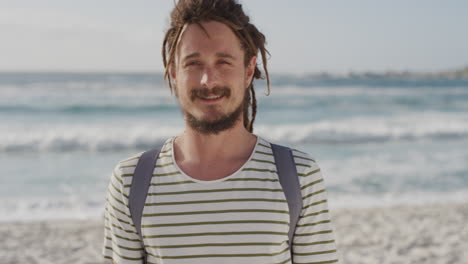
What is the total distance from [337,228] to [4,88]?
31.6m

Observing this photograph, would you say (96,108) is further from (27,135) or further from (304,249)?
(304,249)

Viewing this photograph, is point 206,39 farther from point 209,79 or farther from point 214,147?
point 214,147

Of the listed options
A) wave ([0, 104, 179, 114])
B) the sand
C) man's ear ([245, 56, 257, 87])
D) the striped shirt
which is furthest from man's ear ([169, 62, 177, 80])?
wave ([0, 104, 179, 114])

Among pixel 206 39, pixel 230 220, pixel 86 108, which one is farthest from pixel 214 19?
pixel 86 108

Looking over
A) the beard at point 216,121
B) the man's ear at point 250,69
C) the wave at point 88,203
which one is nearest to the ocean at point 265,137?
the wave at point 88,203

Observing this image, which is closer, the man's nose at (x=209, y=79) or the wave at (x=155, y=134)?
the man's nose at (x=209, y=79)

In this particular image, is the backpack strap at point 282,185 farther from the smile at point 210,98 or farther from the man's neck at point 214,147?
the smile at point 210,98

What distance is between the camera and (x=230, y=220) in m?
1.69

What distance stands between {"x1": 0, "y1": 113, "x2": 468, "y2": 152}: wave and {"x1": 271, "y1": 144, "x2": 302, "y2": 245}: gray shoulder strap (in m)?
12.9

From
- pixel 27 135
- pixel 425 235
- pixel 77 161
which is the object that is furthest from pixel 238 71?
pixel 27 135

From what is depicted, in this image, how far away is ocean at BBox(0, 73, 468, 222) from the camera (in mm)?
8547

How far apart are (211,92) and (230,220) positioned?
1.54 ft

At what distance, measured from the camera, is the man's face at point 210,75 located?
5.72 ft

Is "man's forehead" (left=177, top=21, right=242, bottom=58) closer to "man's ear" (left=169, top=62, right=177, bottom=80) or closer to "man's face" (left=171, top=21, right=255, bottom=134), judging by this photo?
"man's face" (left=171, top=21, right=255, bottom=134)
